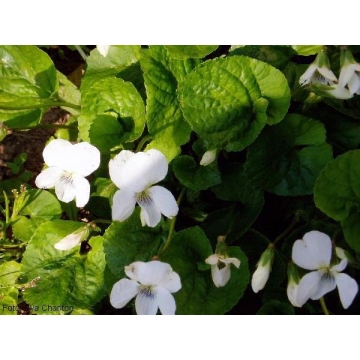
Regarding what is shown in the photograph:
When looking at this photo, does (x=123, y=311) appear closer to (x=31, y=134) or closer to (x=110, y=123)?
(x=110, y=123)

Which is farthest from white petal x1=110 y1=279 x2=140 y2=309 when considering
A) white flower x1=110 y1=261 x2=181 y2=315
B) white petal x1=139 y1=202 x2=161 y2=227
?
white petal x1=139 y1=202 x2=161 y2=227

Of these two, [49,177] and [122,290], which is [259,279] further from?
[49,177]

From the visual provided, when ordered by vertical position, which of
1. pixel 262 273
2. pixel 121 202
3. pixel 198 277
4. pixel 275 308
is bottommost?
pixel 275 308

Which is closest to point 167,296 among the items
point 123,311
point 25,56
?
point 123,311

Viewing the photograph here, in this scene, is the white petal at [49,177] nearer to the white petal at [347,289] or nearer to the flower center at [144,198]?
the flower center at [144,198]

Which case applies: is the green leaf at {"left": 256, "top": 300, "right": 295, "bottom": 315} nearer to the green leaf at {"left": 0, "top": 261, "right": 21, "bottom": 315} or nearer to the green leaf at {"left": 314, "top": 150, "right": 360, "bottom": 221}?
the green leaf at {"left": 314, "top": 150, "right": 360, "bottom": 221}

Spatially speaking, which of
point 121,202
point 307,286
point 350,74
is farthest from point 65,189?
point 350,74
